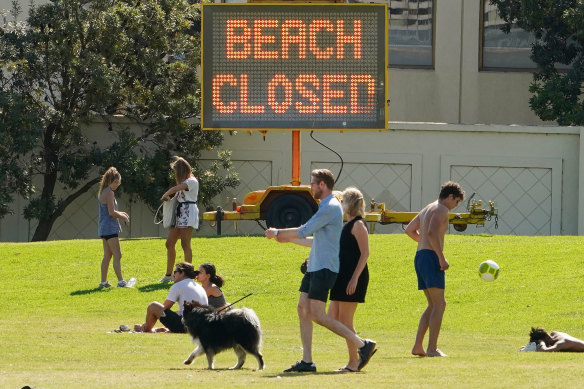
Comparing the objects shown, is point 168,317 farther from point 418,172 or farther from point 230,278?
point 418,172

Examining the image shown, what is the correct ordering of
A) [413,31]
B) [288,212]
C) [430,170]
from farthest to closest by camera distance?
[413,31], [430,170], [288,212]

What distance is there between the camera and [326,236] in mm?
10703

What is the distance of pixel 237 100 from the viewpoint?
21.2 meters

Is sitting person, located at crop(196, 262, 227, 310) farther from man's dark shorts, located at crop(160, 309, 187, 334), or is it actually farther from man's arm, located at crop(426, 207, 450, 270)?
man's arm, located at crop(426, 207, 450, 270)

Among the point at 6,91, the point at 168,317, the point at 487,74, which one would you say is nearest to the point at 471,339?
the point at 168,317

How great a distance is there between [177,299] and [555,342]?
149 inches

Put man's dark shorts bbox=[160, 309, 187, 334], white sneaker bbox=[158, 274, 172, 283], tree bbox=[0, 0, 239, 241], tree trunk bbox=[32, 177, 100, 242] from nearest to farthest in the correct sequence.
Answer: man's dark shorts bbox=[160, 309, 187, 334], white sneaker bbox=[158, 274, 172, 283], tree bbox=[0, 0, 239, 241], tree trunk bbox=[32, 177, 100, 242]

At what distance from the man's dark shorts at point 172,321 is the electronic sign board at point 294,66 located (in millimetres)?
7604

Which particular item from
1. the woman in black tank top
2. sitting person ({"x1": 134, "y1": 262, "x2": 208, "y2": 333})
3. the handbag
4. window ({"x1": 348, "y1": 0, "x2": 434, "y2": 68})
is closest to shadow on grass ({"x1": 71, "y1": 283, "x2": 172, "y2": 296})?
the handbag

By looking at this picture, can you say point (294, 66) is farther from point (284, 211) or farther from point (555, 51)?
point (555, 51)

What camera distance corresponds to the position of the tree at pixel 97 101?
28406 millimetres

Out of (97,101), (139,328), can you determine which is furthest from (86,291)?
(97,101)

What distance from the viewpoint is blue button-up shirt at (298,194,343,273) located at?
419 inches

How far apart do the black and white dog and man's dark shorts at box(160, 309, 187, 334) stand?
2.54 m
